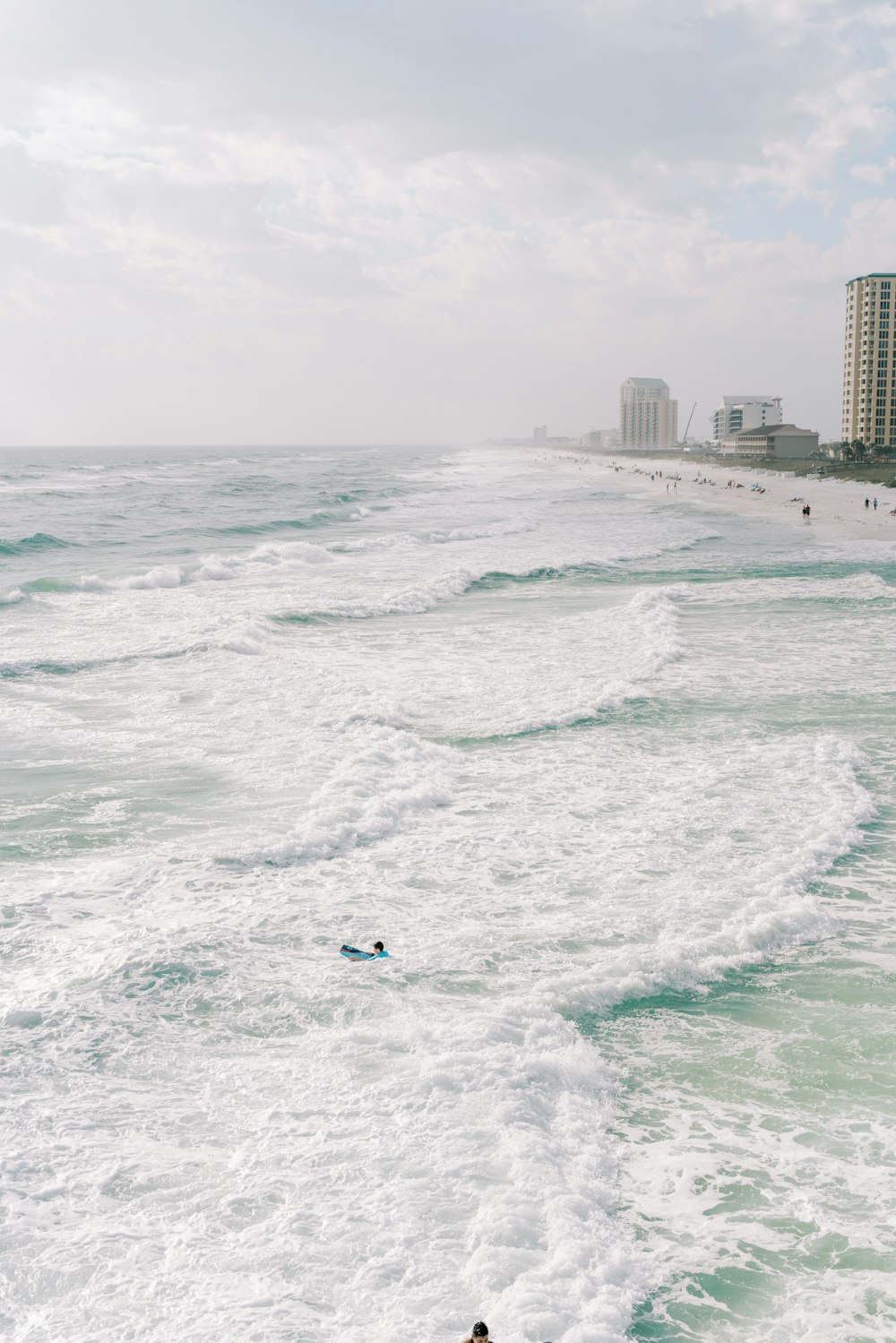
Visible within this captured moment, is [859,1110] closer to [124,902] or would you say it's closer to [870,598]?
[124,902]

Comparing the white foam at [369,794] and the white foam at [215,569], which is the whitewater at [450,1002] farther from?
the white foam at [215,569]

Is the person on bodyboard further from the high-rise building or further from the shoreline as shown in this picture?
the high-rise building

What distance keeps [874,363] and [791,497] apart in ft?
272

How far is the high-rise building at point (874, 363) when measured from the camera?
14312 cm

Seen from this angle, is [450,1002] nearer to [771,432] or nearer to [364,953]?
[364,953]

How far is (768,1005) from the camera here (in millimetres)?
7805

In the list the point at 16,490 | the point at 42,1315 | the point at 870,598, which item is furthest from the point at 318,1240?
the point at 16,490

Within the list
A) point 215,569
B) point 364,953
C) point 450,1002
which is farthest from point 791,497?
point 450,1002

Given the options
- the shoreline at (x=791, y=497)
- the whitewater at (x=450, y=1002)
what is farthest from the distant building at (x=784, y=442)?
the whitewater at (x=450, y=1002)

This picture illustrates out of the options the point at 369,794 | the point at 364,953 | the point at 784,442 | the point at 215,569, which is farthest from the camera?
the point at 784,442

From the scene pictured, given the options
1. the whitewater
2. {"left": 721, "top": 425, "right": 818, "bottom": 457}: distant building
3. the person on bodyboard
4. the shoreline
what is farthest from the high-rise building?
the person on bodyboard

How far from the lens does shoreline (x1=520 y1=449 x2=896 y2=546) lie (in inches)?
2037

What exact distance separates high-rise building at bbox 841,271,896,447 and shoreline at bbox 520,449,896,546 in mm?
26847

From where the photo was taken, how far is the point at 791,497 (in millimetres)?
76625
